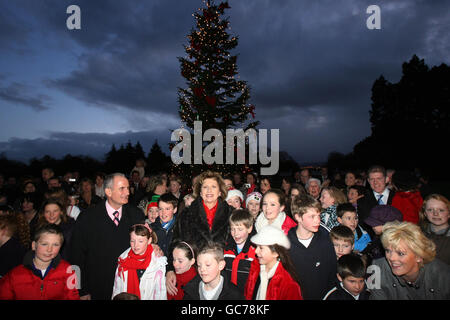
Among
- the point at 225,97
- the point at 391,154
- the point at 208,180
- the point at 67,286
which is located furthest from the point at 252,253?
the point at 391,154

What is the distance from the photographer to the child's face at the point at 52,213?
12.7ft

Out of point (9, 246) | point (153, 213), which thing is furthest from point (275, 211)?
point (9, 246)

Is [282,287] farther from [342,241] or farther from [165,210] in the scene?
[165,210]

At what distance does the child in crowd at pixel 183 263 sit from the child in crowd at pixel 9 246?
2135mm

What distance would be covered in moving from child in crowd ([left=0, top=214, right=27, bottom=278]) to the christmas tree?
8.84 meters

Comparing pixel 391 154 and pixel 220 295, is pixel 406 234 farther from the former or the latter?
pixel 391 154

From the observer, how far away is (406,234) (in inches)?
100

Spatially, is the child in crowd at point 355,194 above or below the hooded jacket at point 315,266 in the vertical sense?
above

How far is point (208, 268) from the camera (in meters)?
2.65

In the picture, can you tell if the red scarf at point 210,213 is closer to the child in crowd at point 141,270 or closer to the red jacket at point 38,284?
the child in crowd at point 141,270

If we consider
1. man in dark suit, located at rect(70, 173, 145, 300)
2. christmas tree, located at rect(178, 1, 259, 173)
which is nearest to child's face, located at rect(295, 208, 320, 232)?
man in dark suit, located at rect(70, 173, 145, 300)

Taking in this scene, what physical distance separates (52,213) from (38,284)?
1438 millimetres

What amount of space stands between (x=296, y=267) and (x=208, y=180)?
166 cm

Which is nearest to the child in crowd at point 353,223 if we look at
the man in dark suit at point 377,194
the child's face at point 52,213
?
the man in dark suit at point 377,194
